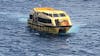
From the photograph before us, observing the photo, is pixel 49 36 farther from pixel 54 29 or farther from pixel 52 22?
pixel 52 22

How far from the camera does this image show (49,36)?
9744cm

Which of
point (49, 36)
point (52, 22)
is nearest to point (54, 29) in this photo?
point (52, 22)

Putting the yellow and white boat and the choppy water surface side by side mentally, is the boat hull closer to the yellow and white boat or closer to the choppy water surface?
the yellow and white boat

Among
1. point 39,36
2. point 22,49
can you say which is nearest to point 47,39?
point 39,36

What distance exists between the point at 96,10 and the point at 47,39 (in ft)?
130

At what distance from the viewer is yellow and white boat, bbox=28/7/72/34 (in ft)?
319

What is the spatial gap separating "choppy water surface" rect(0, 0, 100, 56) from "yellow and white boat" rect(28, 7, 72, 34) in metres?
1.47

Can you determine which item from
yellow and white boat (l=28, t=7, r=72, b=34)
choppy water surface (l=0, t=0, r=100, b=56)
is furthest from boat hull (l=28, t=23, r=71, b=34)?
choppy water surface (l=0, t=0, r=100, b=56)

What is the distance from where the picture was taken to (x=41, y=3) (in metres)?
145

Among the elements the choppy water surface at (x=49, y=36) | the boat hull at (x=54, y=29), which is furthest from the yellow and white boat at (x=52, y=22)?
the choppy water surface at (x=49, y=36)

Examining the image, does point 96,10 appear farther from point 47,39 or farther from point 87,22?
point 47,39

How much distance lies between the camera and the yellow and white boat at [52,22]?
97125 mm

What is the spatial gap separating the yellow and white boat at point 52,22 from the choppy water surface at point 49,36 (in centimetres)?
147

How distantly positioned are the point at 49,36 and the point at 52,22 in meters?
2.83
